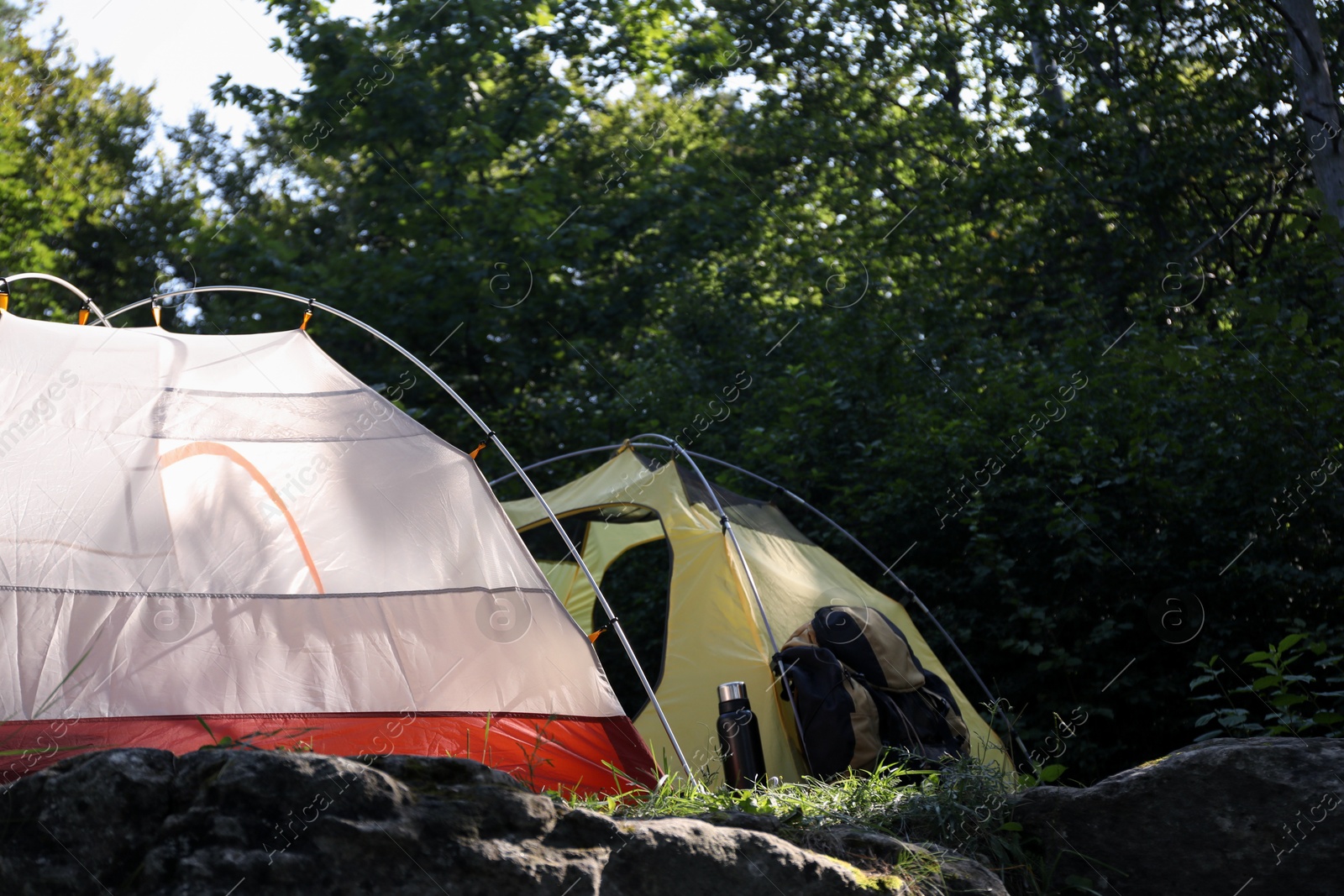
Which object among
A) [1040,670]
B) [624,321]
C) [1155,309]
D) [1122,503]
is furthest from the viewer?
[624,321]

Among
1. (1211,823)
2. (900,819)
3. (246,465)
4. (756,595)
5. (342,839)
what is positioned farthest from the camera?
(756,595)

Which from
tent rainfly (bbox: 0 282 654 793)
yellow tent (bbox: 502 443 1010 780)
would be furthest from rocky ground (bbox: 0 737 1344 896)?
yellow tent (bbox: 502 443 1010 780)

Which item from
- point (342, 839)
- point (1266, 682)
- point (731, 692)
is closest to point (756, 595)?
point (731, 692)

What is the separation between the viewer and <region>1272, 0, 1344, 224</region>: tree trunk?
21.5ft

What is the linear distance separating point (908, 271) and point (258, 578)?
7626 mm

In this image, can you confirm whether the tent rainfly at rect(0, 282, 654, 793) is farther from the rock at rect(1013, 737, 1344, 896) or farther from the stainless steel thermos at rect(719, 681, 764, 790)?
the rock at rect(1013, 737, 1344, 896)

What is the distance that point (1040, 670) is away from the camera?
5598 millimetres

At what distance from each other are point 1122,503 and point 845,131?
7765mm

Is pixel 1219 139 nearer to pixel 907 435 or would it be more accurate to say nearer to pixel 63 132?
pixel 907 435

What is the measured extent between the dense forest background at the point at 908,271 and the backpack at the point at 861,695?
115 cm

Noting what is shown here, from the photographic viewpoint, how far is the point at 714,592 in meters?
5.12

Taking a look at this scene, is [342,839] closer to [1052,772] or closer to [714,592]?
[1052,772]

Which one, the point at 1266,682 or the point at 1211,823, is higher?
the point at 1266,682

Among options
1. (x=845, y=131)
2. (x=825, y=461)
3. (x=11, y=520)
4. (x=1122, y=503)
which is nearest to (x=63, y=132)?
(x=845, y=131)
